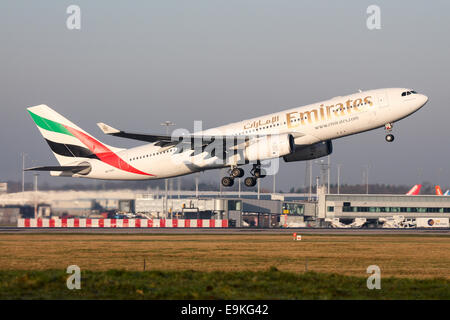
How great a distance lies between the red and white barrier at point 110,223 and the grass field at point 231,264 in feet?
61.5

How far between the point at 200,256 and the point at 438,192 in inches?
4083

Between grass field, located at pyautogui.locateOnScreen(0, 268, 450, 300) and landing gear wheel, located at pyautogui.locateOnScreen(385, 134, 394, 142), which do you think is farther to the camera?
landing gear wheel, located at pyautogui.locateOnScreen(385, 134, 394, 142)

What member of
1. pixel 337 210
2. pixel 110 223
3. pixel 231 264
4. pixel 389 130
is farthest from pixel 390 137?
pixel 337 210

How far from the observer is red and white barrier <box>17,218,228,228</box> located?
77.2 meters

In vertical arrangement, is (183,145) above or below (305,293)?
above

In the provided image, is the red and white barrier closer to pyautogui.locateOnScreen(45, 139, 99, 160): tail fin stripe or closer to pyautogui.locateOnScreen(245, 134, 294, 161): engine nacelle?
pyautogui.locateOnScreen(45, 139, 99, 160): tail fin stripe

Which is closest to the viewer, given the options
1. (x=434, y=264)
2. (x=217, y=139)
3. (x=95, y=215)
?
(x=434, y=264)

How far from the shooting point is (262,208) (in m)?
134

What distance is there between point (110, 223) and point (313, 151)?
34.7 meters

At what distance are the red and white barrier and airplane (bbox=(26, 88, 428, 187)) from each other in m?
18.2

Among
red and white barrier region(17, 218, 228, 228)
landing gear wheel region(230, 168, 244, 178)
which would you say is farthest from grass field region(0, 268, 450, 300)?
red and white barrier region(17, 218, 228, 228)

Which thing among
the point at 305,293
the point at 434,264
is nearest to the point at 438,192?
the point at 434,264

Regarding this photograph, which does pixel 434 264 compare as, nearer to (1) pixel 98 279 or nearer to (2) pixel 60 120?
(1) pixel 98 279

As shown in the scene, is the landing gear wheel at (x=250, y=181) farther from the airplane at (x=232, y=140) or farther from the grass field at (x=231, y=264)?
the grass field at (x=231, y=264)
